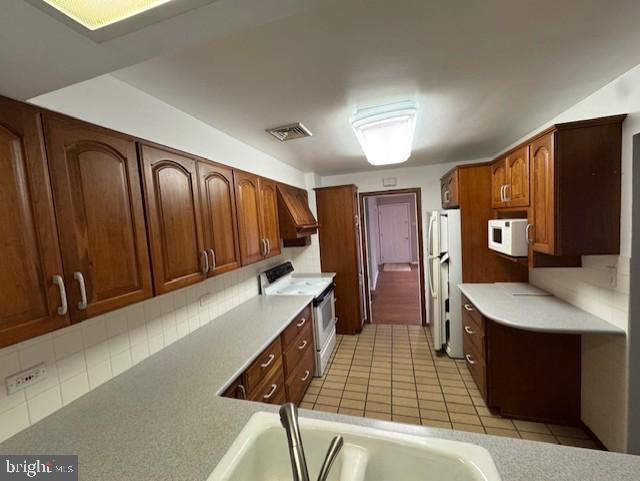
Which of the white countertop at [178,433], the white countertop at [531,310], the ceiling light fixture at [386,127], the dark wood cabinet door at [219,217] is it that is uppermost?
the ceiling light fixture at [386,127]

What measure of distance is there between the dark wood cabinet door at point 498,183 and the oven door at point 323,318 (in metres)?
2.00

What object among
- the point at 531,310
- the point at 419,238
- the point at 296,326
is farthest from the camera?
the point at 419,238

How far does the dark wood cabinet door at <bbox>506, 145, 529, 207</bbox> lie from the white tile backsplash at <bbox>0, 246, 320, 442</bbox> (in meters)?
2.52

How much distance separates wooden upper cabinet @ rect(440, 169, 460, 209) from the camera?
287 cm

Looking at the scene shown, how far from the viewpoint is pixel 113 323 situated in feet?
4.66

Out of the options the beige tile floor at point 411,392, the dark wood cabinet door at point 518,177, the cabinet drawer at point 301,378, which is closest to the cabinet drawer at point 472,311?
the beige tile floor at point 411,392

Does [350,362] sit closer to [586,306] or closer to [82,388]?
[586,306]

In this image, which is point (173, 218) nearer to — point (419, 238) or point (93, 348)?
point (93, 348)

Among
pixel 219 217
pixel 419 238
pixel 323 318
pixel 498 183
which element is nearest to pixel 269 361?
pixel 219 217

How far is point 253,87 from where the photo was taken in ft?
4.80

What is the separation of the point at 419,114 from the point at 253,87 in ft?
4.01

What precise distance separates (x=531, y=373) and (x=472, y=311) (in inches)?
23.2

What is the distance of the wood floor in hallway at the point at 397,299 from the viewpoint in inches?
169

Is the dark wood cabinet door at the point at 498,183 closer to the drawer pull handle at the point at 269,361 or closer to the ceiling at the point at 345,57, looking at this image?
the ceiling at the point at 345,57
